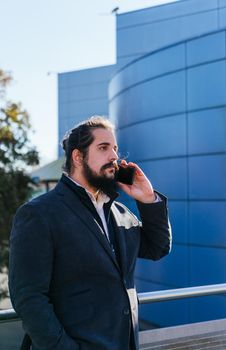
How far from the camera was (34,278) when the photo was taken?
1946mm

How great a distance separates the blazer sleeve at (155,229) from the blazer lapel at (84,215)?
371 millimetres

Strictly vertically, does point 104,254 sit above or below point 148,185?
below

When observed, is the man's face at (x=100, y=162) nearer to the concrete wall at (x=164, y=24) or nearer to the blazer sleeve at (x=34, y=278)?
the blazer sleeve at (x=34, y=278)

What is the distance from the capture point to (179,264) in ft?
40.3

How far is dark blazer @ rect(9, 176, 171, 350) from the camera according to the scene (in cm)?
192

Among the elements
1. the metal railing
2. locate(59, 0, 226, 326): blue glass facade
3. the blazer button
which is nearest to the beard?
the blazer button

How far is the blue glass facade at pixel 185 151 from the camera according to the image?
37.4ft

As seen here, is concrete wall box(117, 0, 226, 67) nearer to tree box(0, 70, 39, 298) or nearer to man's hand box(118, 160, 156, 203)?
tree box(0, 70, 39, 298)

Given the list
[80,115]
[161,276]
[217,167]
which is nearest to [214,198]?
[217,167]

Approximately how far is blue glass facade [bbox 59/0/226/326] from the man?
367 inches

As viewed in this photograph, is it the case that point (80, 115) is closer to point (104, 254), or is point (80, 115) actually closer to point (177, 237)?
point (177, 237)

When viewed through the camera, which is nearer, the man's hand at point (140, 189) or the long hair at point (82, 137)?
the long hair at point (82, 137)

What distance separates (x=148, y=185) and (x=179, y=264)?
400 inches

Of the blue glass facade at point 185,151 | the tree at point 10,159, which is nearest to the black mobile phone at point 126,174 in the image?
the blue glass facade at point 185,151
